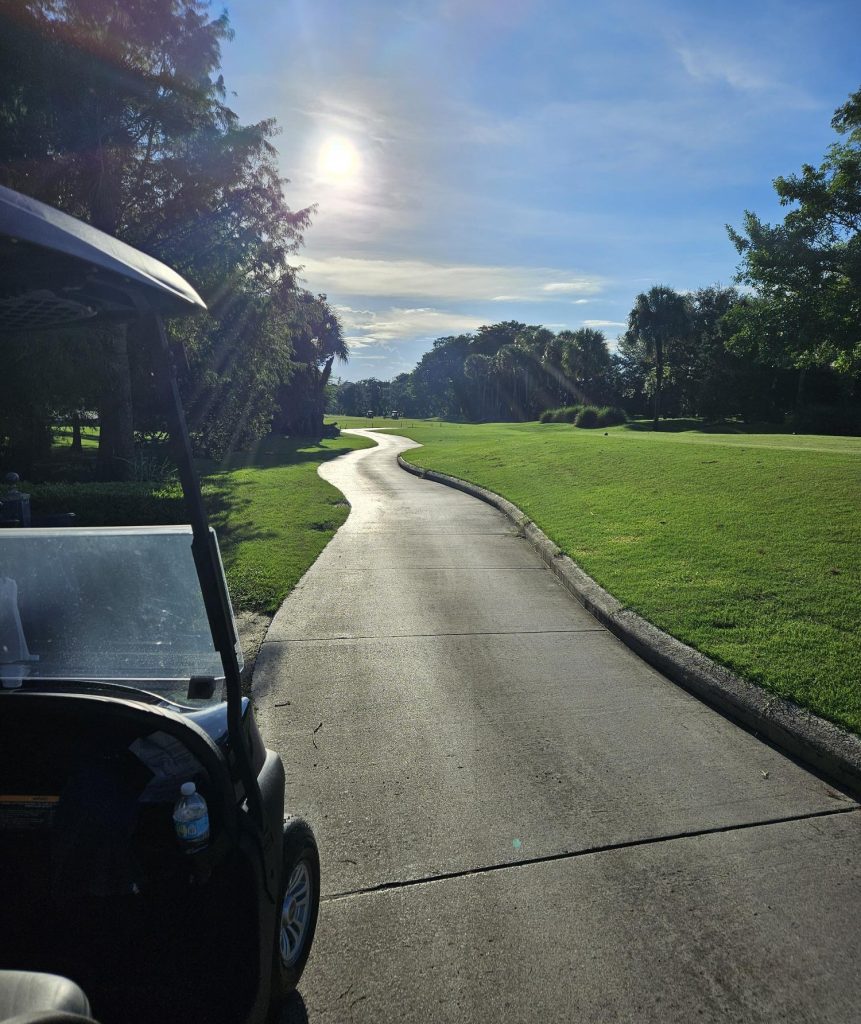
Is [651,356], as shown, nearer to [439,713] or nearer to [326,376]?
[326,376]

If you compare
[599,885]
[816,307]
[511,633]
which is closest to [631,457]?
[816,307]

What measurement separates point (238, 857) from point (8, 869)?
23.6 inches

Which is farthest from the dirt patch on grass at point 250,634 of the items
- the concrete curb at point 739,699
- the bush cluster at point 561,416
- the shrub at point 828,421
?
the bush cluster at point 561,416

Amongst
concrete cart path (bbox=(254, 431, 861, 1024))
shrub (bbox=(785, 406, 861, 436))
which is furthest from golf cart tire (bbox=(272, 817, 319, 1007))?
shrub (bbox=(785, 406, 861, 436))

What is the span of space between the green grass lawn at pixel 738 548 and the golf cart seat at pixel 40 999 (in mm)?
4222

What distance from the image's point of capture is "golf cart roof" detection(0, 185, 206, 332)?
1.46 m

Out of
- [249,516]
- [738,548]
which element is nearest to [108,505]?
[249,516]

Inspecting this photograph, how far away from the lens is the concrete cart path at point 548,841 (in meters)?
2.41

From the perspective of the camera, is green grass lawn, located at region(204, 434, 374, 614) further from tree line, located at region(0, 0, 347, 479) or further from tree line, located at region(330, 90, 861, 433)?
tree line, located at region(330, 90, 861, 433)

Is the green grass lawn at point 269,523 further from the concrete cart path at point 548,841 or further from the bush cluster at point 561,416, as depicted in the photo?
the bush cluster at point 561,416

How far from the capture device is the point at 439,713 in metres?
4.60

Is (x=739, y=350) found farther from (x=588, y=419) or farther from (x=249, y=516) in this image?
(x=588, y=419)

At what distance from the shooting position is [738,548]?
8.31 m

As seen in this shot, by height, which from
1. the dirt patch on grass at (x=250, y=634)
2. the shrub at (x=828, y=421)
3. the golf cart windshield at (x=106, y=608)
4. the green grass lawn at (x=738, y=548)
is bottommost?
the dirt patch on grass at (x=250, y=634)
